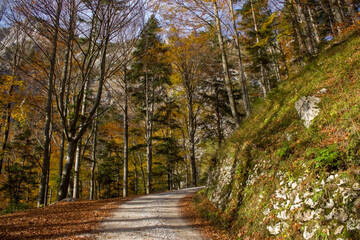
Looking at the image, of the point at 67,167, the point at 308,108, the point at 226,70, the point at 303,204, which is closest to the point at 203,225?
the point at 303,204

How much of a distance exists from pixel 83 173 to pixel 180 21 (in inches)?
614

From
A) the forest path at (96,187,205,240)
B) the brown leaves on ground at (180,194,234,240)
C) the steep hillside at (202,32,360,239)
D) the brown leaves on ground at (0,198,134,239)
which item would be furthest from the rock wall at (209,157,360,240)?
the brown leaves on ground at (0,198,134,239)

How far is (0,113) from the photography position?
12.7m

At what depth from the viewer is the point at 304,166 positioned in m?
Result: 4.09

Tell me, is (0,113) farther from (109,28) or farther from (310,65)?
(310,65)

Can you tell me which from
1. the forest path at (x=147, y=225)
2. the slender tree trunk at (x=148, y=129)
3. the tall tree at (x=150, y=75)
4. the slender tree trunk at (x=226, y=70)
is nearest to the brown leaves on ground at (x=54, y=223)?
the forest path at (x=147, y=225)

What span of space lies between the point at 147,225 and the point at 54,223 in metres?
A: 2.54

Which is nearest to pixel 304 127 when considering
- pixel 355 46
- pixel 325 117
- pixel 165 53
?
pixel 325 117

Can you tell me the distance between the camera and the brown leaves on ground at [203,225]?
522cm

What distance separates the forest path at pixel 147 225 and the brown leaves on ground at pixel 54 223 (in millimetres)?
416

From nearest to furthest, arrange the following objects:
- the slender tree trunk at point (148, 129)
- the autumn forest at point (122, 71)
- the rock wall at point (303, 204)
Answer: the rock wall at point (303, 204) → the autumn forest at point (122, 71) → the slender tree trunk at point (148, 129)

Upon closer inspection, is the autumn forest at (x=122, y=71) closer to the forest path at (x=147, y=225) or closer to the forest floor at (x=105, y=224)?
the forest floor at (x=105, y=224)

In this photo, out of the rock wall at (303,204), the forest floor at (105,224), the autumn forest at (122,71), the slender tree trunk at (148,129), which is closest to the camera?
the rock wall at (303,204)

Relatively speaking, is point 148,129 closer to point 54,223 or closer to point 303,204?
point 54,223
